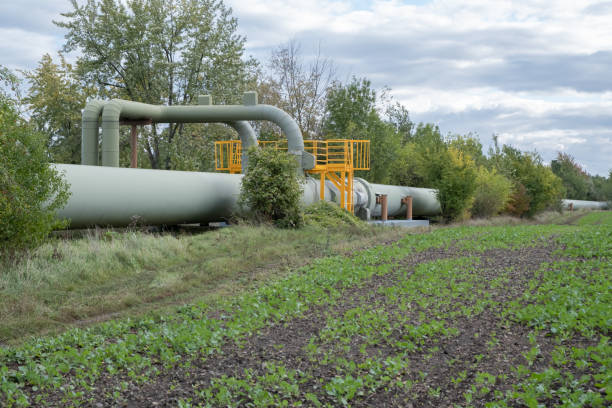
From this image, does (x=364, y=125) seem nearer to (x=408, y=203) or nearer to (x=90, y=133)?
(x=408, y=203)

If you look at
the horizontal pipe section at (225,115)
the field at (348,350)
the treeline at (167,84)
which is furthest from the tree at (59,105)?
the field at (348,350)

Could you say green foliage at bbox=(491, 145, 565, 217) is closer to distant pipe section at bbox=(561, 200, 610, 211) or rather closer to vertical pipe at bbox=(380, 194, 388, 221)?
vertical pipe at bbox=(380, 194, 388, 221)

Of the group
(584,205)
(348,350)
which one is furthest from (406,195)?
(584,205)

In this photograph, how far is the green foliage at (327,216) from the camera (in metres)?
20.7

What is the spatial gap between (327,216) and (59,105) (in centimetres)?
2237

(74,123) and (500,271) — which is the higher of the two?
(74,123)

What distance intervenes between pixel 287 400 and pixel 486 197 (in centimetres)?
3269

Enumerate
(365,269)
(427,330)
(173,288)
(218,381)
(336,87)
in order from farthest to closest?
1. (336,87)
2. (365,269)
3. (173,288)
4. (427,330)
5. (218,381)

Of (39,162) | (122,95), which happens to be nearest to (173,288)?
(39,162)

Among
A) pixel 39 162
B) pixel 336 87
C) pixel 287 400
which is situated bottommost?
Answer: pixel 287 400

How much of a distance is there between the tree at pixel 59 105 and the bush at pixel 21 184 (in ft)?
80.5

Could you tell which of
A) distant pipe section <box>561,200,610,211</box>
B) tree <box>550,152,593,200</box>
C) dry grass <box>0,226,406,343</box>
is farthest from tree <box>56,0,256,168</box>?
tree <box>550,152,593,200</box>

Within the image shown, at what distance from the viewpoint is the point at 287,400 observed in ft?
18.4

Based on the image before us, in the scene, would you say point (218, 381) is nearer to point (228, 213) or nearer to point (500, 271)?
point (500, 271)
